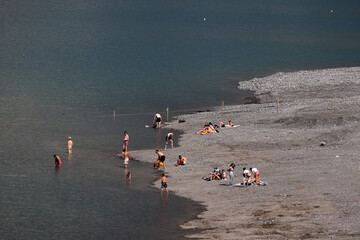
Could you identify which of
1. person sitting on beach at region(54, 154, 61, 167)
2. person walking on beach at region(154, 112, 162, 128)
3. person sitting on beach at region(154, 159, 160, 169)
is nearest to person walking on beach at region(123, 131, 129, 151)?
person sitting on beach at region(154, 159, 160, 169)

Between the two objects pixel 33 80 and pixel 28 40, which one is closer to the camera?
pixel 33 80

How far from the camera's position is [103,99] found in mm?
92812

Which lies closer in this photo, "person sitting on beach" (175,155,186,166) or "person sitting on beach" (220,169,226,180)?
"person sitting on beach" (220,169,226,180)

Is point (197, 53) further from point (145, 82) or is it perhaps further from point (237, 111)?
point (237, 111)

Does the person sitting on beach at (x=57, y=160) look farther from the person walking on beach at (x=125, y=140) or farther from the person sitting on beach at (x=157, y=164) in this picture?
the person sitting on beach at (x=157, y=164)

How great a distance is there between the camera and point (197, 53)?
495ft

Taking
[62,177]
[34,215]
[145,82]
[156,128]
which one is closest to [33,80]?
[145,82]

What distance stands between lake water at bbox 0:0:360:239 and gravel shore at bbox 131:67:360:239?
9.54 feet

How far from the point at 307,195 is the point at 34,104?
163ft

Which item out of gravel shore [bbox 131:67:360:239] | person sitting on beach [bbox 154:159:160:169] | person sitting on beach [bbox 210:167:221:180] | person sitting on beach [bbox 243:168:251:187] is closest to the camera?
gravel shore [bbox 131:67:360:239]

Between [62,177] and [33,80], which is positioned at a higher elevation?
[33,80]

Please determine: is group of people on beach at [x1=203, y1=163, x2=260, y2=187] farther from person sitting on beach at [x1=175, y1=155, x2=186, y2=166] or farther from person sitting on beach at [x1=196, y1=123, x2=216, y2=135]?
person sitting on beach at [x1=196, y1=123, x2=216, y2=135]

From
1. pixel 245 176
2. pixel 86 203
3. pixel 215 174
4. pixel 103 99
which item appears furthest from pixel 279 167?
pixel 103 99

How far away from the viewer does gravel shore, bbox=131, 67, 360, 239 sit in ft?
135
